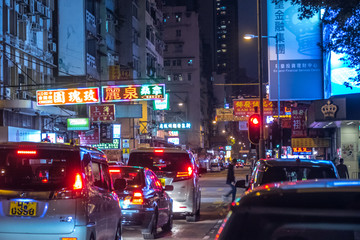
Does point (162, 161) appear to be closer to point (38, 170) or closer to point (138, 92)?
point (38, 170)

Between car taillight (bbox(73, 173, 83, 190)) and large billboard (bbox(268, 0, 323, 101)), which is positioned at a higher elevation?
large billboard (bbox(268, 0, 323, 101))

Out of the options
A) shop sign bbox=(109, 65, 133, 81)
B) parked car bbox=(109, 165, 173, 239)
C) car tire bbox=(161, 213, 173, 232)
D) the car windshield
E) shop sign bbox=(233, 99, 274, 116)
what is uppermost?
shop sign bbox=(109, 65, 133, 81)

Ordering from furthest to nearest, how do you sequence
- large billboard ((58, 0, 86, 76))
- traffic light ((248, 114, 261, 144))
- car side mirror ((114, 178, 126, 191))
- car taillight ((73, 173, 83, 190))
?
large billboard ((58, 0, 86, 76))
traffic light ((248, 114, 261, 144))
car side mirror ((114, 178, 126, 191))
car taillight ((73, 173, 83, 190))

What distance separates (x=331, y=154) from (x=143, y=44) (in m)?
28.9

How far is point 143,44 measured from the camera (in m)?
63.2

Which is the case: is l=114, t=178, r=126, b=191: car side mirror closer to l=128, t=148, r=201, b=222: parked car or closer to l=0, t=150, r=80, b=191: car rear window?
l=0, t=150, r=80, b=191: car rear window

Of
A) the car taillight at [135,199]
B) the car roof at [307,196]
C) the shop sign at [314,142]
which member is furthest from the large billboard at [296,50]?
the car roof at [307,196]

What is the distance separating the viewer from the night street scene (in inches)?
133

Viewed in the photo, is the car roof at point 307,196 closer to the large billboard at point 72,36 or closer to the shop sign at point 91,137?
the shop sign at point 91,137

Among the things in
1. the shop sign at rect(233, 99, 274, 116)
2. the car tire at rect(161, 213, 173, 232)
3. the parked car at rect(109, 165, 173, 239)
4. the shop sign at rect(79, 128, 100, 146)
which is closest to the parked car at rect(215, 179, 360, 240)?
the parked car at rect(109, 165, 173, 239)

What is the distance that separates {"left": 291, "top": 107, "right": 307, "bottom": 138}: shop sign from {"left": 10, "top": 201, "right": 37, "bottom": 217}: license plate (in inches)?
1343

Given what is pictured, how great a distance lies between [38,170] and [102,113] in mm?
32584

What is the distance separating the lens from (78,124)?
38.3 metres

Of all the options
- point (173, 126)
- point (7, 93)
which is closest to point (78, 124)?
point (7, 93)
